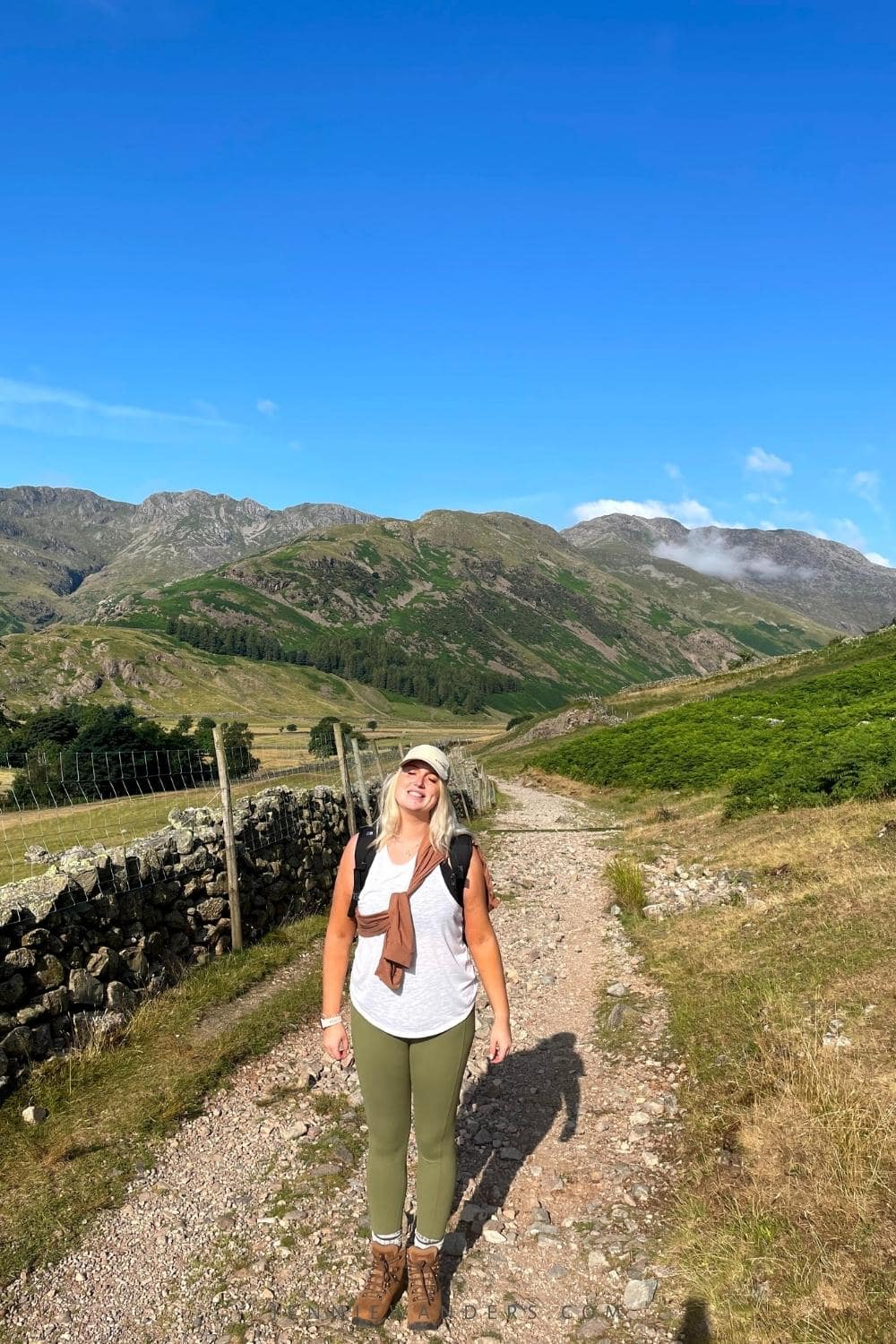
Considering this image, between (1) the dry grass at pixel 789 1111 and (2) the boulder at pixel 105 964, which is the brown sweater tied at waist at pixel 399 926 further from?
(2) the boulder at pixel 105 964

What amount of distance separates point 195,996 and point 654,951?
250 inches

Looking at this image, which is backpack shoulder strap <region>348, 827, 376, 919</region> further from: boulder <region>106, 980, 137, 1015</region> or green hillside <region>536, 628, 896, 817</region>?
green hillside <region>536, 628, 896, 817</region>

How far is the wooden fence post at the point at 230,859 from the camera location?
456 inches

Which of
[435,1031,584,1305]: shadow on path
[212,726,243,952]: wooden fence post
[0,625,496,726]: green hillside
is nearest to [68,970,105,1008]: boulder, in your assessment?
[212,726,243,952]: wooden fence post

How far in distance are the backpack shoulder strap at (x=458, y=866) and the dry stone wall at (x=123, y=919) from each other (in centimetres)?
556

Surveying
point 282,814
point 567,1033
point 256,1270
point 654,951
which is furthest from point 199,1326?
point 282,814

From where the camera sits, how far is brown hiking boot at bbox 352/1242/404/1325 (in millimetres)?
4566

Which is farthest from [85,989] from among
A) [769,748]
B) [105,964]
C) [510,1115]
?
[769,748]

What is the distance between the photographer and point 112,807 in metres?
13.7

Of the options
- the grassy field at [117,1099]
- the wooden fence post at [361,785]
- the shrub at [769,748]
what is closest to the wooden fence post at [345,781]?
the wooden fence post at [361,785]

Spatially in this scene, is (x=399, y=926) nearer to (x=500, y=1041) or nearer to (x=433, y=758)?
(x=433, y=758)

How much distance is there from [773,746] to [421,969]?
91.7 feet

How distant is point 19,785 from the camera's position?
14375 mm

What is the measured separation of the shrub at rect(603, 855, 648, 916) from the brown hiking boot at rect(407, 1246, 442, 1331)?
943cm
